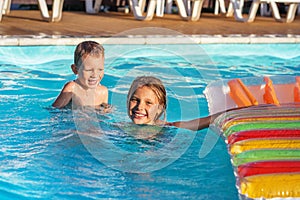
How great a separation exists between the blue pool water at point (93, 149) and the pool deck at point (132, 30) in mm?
474

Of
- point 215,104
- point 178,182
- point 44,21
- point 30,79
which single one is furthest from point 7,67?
point 178,182

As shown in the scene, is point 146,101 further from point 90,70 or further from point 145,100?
point 90,70

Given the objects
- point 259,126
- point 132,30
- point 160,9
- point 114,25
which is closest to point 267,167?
point 259,126

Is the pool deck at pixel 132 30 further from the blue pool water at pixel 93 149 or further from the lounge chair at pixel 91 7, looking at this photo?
the blue pool water at pixel 93 149

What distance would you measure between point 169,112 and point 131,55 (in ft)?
6.68

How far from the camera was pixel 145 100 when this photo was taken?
3.82 meters

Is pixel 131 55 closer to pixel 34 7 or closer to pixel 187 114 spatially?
pixel 187 114

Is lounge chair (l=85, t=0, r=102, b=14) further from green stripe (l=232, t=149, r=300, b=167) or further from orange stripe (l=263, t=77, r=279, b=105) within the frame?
green stripe (l=232, t=149, r=300, b=167)

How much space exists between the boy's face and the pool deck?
7.02 ft

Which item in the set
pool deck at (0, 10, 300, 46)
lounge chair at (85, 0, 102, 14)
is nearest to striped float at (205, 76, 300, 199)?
pool deck at (0, 10, 300, 46)

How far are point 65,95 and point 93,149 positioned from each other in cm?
76

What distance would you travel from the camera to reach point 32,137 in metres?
4.25

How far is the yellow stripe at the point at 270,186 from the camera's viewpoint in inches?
115

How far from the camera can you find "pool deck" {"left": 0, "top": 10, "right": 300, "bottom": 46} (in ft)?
22.7
